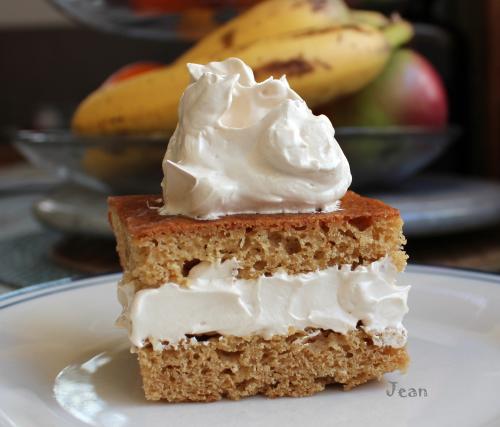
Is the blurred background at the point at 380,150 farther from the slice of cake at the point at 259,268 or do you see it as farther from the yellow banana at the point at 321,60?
the slice of cake at the point at 259,268

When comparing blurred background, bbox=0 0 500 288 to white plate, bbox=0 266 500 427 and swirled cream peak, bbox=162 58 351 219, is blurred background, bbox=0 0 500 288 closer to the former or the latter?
white plate, bbox=0 266 500 427

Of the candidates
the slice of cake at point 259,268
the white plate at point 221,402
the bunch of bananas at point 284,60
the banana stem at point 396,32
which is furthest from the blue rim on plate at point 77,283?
the banana stem at point 396,32

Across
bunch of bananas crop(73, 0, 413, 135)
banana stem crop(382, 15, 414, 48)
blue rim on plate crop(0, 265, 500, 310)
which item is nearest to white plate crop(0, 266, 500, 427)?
blue rim on plate crop(0, 265, 500, 310)

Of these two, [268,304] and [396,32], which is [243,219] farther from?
[396,32]

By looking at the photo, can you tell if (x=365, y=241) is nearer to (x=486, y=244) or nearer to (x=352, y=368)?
(x=352, y=368)

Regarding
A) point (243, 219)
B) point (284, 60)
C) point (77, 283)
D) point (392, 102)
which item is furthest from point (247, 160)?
point (392, 102)
